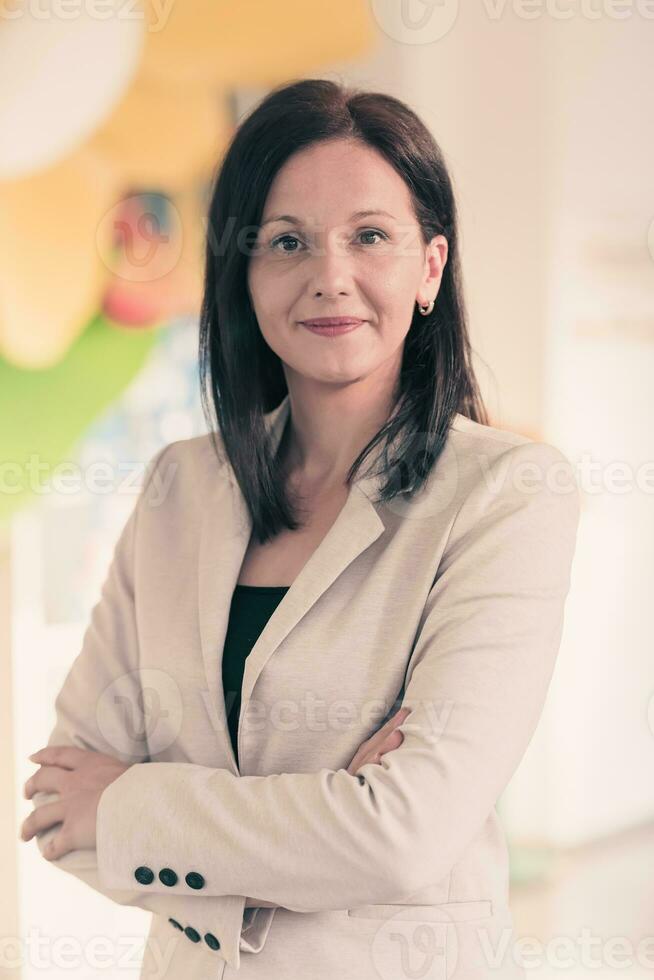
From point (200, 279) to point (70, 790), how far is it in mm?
1449

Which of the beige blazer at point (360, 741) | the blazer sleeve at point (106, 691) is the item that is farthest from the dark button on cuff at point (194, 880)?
the blazer sleeve at point (106, 691)

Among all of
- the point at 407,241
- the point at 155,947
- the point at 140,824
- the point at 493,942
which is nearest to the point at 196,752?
the point at 140,824

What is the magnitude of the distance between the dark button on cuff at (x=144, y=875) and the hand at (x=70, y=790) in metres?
0.11

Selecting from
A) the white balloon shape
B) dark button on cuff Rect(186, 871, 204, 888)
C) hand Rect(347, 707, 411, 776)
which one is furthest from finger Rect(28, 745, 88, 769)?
the white balloon shape

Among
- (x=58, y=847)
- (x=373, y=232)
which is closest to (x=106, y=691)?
(x=58, y=847)

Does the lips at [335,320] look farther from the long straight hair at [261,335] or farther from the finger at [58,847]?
the finger at [58,847]

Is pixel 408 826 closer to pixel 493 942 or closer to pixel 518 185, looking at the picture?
pixel 493 942

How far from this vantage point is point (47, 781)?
53.3 inches

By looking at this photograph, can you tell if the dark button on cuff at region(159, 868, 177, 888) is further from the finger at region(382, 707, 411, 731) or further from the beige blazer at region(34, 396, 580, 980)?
the finger at region(382, 707, 411, 731)

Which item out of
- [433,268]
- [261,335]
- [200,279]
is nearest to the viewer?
[433,268]

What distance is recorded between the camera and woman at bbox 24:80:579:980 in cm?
112

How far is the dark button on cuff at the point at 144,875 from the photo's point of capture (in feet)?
3.84

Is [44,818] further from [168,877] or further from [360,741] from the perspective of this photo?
[360,741]

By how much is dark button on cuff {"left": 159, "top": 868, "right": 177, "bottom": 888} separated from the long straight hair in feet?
1.46
